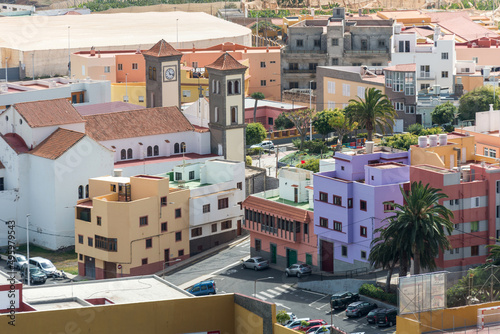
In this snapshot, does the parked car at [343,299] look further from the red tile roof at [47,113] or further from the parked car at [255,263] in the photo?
the red tile roof at [47,113]

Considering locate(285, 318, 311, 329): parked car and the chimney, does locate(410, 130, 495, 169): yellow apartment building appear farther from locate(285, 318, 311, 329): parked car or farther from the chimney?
locate(285, 318, 311, 329): parked car

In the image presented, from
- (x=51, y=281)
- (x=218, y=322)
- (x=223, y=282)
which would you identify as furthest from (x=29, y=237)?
(x=218, y=322)

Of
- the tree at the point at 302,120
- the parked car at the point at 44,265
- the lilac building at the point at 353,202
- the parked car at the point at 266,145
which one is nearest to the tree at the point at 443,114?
the tree at the point at 302,120

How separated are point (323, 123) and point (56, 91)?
23877 mm

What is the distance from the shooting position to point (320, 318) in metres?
86.8

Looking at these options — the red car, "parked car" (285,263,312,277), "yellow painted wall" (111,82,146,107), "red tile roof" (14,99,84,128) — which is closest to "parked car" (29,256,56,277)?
"red tile roof" (14,99,84,128)

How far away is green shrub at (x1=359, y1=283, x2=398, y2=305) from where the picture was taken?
86.5 m

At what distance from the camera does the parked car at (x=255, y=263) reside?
326ft

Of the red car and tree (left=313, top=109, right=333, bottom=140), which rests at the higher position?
tree (left=313, top=109, right=333, bottom=140)

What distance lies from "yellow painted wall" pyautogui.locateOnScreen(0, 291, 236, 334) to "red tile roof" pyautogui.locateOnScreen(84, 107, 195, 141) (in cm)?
5660

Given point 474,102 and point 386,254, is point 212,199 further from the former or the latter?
point 474,102

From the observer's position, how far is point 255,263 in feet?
326

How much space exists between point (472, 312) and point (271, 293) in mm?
37289

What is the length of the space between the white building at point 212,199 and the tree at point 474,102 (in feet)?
92.7
